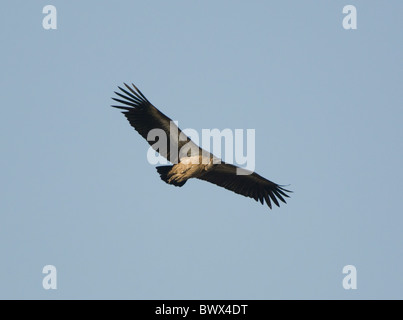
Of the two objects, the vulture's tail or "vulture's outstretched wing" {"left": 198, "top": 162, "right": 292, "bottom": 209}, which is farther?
"vulture's outstretched wing" {"left": 198, "top": 162, "right": 292, "bottom": 209}

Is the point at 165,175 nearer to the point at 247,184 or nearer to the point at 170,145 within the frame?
the point at 170,145

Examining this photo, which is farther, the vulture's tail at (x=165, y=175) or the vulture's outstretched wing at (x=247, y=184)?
the vulture's outstretched wing at (x=247, y=184)

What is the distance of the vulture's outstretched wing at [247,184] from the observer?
1852 cm

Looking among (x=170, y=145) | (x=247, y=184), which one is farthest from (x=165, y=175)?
(x=247, y=184)

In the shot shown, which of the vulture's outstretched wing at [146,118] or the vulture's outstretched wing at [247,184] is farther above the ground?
the vulture's outstretched wing at [146,118]

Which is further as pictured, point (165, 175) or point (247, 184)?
point (247, 184)

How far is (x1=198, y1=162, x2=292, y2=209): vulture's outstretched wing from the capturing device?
18525 mm

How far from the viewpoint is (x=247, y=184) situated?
62.1 ft

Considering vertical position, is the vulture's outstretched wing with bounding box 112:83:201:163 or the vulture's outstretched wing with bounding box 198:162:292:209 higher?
the vulture's outstretched wing with bounding box 112:83:201:163
